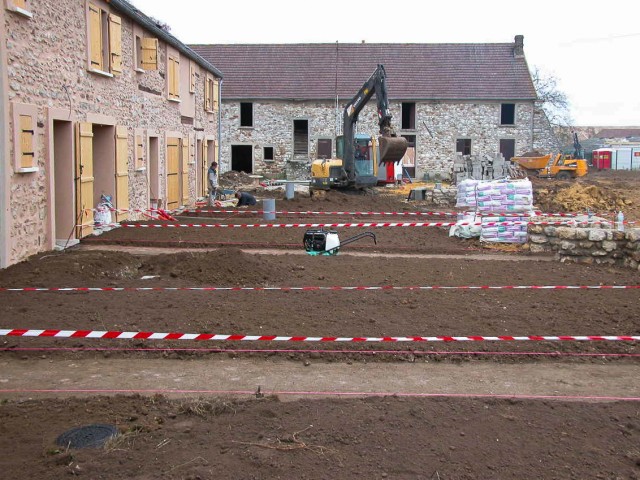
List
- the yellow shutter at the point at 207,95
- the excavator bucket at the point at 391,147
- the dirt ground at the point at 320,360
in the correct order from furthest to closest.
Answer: the yellow shutter at the point at 207,95 < the excavator bucket at the point at 391,147 < the dirt ground at the point at 320,360

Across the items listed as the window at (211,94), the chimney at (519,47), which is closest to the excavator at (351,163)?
the window at (211,94)

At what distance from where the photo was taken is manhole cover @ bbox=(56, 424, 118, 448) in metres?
4.89

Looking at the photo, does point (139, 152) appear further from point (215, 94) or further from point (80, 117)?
point (215, 94)

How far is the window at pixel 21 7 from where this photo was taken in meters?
11.4

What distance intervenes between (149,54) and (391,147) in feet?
29.7

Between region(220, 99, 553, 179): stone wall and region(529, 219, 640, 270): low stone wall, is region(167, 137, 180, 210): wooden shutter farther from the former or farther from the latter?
region(220, 99, 553, 179): stone wall

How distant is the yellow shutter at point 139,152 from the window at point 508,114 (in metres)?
28.0

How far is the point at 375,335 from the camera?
→ 796 centimetres

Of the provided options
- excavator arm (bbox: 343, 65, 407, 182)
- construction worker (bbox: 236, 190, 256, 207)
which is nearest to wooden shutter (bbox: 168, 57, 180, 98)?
construction worker (bbox: 236, 190, 256, 207)

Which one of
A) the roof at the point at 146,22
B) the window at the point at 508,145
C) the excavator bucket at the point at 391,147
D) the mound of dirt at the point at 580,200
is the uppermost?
the roof at the point at 146,22

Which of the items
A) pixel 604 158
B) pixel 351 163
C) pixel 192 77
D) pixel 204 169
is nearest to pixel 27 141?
pixel 192 77

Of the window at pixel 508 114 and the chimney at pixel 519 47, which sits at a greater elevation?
the chimney at pixel 519 47

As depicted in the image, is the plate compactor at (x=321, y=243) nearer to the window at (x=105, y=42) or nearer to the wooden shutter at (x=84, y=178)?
the wooden shutter at (x=84, y=178)

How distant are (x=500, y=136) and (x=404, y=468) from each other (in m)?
39.1
